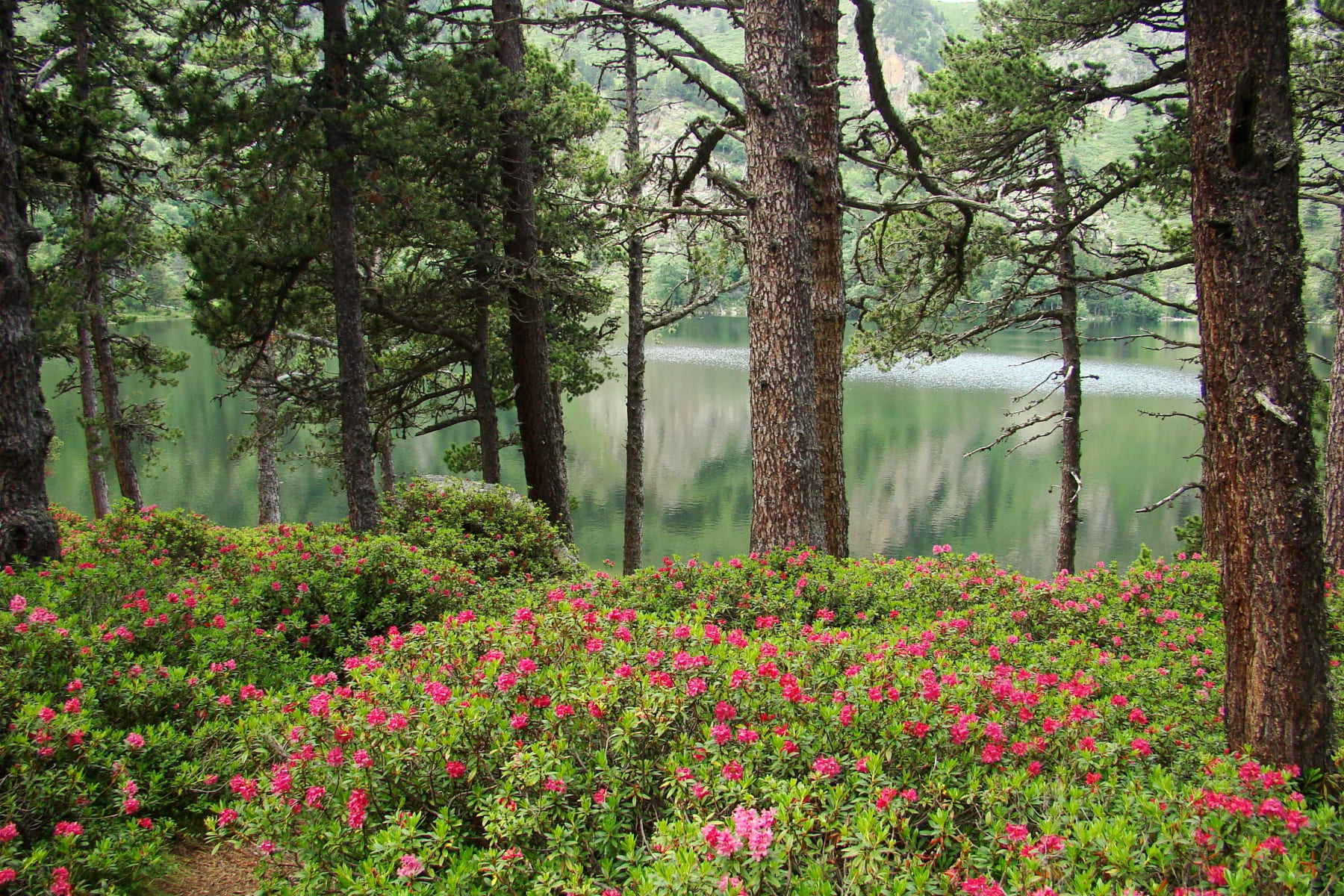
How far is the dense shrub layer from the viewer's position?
9.55 ft

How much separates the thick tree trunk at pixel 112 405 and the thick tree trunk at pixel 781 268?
1008cm

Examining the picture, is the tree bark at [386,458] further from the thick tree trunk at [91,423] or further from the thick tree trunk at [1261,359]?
the thick tree trunk at [1261,359]

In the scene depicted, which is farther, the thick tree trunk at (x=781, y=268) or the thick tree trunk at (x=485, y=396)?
the thick tree trunk at (x=485, y=396)

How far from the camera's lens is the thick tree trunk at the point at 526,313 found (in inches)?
392

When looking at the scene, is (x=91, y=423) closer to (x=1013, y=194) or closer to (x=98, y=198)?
(x=98, y=198)

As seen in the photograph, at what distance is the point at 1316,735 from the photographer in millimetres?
2547

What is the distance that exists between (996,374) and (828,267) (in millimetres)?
41739

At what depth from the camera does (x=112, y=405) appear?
11617mm

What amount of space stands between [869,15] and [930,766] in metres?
4.97

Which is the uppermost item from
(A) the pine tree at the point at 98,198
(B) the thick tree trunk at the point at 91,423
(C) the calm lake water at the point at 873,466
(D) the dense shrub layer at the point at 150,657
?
(A) the pine tree at the point at 98,198

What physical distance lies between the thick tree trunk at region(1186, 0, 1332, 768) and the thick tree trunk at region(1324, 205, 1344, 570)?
488cm

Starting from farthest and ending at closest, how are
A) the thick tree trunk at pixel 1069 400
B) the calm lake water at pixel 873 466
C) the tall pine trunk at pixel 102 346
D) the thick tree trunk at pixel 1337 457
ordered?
the calm lake water at pixel 873 466 < the thick tree trunk at pixel 1069 400 < the tall pine trunk at pixel 102 346 < the thick tree trunk at pixel 1337 457

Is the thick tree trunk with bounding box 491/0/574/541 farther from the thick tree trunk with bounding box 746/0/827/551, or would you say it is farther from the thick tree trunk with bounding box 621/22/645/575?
the thick tree trunk with bounding box 746/0/827/551

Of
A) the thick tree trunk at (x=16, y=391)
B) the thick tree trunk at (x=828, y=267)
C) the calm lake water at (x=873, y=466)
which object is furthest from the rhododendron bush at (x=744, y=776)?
the calm lake water at (x=873, y=466)
